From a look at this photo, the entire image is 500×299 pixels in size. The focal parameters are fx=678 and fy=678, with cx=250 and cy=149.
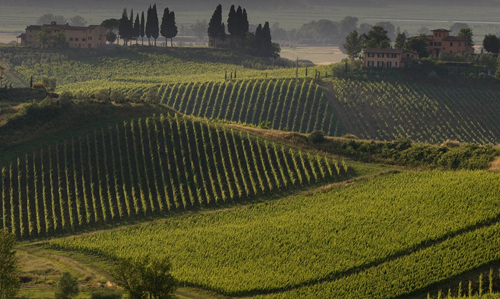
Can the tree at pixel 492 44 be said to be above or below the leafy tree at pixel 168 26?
below

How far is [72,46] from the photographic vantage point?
18762 centimetres

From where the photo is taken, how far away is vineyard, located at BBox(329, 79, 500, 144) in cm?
12538

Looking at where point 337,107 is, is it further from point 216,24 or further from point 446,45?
point 216,24

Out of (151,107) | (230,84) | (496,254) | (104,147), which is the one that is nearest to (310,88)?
(230,84)

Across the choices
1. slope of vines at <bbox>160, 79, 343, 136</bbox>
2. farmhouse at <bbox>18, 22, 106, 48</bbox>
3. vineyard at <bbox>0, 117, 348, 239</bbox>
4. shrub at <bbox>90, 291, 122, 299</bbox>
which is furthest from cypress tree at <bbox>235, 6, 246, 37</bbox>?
shrub at <bbox>90, 291, 122, 299</bbox>

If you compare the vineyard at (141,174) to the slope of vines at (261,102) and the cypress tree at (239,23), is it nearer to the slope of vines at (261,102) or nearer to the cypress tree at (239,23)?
the slope of vines at (261,102)

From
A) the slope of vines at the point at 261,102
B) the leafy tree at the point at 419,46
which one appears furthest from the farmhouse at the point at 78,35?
the leafy tree at the point at 419,46

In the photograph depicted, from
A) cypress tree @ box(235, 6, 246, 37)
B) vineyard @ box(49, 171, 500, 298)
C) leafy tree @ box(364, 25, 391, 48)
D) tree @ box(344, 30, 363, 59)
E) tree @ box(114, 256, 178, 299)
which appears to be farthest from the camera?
cypress tree @ box(235, 6, 246, 37)

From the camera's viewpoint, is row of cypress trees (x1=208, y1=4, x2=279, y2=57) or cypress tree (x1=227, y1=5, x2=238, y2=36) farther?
row of cypress trees (x1=208, y1=4, x2=279, y2=57)

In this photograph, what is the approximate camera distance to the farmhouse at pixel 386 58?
14912 cm

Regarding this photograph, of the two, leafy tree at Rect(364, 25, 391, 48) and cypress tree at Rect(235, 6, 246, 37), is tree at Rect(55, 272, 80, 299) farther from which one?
cypress tree at Rect(235, 6, 246, 37)

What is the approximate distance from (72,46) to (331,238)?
141148mm

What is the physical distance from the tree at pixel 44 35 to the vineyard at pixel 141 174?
Result: 4107 inches

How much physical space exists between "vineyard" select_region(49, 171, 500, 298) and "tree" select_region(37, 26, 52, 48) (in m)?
124
